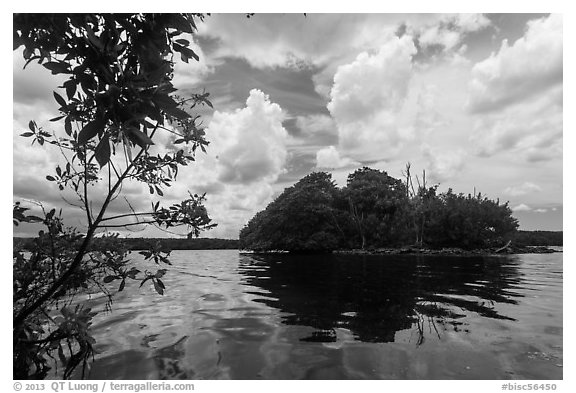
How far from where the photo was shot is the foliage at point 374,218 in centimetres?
5800

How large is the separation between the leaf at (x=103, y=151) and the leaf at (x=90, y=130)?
0.35ft

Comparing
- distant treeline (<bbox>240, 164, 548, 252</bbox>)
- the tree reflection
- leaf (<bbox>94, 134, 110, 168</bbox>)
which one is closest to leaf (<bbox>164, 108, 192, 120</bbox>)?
leaf (<bbox>94, 134, 110, 168</bbox>)

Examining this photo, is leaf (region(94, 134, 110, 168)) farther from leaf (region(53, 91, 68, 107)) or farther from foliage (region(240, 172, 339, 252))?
foliage (region(240, 172, 339, 252))

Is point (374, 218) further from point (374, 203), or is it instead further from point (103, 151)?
point (103, 151)

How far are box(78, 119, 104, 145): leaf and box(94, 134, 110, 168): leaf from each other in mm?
108

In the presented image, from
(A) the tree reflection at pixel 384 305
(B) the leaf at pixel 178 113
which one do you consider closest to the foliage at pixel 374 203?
(A) the tree reflection at pixel 384 305

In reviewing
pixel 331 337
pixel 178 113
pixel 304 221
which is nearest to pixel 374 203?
pixel 304 221

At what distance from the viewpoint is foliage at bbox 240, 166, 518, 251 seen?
58.0 meters

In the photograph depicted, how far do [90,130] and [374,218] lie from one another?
212ft

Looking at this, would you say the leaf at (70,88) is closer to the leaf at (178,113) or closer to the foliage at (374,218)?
the leaf at (178,113)
